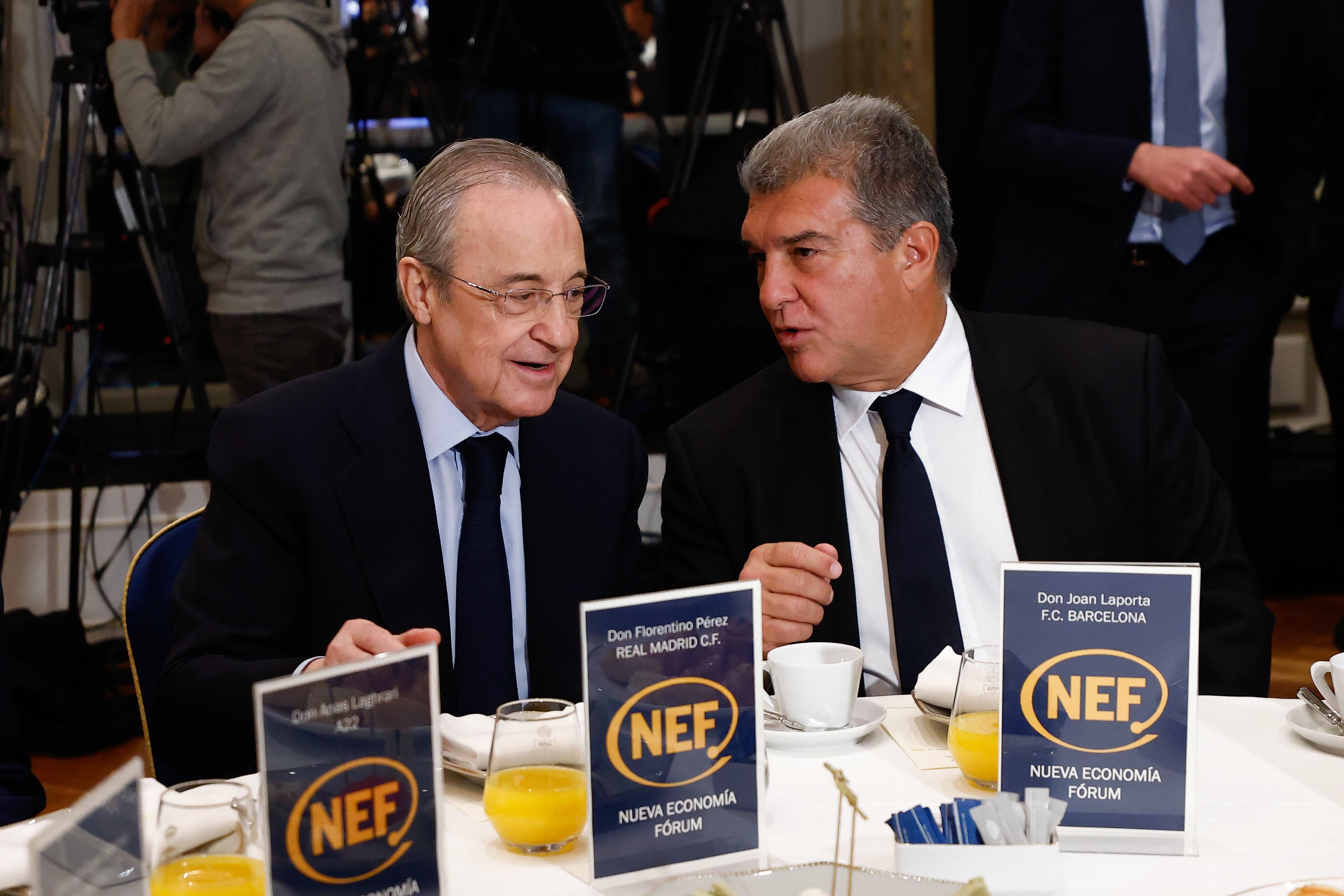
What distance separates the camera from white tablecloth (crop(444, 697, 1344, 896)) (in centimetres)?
102

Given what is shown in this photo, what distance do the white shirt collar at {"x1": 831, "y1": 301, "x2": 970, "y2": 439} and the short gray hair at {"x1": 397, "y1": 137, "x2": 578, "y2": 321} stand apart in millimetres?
487

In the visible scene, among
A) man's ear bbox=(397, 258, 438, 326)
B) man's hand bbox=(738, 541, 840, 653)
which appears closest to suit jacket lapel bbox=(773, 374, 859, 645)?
man's hand bbox=(738, 541, 840, 653)

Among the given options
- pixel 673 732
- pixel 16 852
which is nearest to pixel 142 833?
pixel 16 852

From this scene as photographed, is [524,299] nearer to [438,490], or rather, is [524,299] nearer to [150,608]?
[438,490]

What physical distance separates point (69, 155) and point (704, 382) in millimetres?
1805

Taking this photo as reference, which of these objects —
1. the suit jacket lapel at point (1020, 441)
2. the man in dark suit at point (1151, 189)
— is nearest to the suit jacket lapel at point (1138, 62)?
the man in dark suit at point (1151, 189)

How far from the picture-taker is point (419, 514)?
1691 millimetres

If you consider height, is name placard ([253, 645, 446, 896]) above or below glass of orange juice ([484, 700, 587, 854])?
above

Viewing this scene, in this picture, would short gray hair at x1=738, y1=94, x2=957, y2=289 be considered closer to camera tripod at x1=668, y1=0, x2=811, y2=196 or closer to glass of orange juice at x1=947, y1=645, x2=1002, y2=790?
glass of orange juice at x1=947, y1=645, x2=1002, y2=790

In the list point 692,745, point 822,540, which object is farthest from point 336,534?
point 692,745

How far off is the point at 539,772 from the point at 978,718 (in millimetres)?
404

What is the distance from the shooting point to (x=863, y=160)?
6.33 feet

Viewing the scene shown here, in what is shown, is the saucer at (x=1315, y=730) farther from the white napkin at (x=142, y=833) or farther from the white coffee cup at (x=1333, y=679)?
the white napkin at (x=142, y=833)

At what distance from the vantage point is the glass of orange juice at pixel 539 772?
103 centimetres
